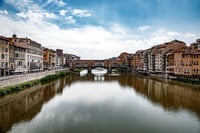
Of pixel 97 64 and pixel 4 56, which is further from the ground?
pixel 4 56

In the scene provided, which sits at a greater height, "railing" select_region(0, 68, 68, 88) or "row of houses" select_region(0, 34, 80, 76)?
"row of houses" select_region(0, 34, 80, 76)

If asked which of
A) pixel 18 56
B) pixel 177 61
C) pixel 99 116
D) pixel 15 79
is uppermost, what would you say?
pixel 18 56

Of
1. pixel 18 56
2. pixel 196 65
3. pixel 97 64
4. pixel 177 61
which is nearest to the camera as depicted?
pixel 196 65

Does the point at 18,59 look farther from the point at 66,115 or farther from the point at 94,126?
the point at 94,126

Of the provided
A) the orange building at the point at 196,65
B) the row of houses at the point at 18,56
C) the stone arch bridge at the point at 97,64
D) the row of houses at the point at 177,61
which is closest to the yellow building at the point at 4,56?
the row of houses at the point at 18,56

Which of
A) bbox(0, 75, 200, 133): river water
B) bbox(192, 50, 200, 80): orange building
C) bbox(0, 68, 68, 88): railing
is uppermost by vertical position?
bbox(192, 50, 200, 80): orange building

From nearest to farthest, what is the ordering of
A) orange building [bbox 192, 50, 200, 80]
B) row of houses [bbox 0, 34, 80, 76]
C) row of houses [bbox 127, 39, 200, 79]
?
row of houses [bbox 0, 34, 80, 76] → orange building [bbox 192, 50, 200, 80] → row of houses [bbox 127, 39, 200, 79]

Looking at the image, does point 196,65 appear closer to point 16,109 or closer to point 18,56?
point 16,109

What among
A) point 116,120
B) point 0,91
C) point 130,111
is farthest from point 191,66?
point 0,91

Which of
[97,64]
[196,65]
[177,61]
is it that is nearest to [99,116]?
[196,65]

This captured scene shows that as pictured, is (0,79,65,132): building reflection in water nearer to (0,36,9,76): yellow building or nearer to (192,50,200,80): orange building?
(0,36,9,76): yellow building

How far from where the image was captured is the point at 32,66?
60469 mm

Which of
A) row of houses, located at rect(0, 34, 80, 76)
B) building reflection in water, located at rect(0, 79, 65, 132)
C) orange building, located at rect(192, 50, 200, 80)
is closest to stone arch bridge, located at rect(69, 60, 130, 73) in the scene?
row of houses, located at rect(0, 34, 80, 76)

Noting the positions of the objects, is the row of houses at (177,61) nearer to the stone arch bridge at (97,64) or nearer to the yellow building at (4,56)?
the stone arch bridge at (97,64)
